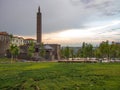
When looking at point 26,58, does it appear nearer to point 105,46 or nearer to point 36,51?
point 36,51

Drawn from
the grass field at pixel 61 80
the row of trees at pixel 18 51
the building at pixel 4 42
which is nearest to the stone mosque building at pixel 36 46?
the building at pixel 4 42

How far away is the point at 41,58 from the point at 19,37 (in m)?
49.4

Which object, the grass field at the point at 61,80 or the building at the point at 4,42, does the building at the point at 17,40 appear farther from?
the grass field at the point at 61,80

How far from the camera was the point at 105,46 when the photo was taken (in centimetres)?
11656

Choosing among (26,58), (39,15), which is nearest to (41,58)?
(26,58)

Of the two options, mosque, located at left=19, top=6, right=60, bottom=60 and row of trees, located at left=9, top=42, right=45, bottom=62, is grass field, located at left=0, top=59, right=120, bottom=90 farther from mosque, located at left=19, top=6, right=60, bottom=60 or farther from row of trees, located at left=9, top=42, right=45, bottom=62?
mosque, located at left=19, top=6, right=60, bottom=60

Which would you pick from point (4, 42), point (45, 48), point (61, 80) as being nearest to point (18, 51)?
point (4, 42)

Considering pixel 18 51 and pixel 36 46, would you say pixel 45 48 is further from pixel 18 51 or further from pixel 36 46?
pixel 18 51

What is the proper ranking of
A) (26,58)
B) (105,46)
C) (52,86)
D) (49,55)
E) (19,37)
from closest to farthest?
(52,86), (105,46), (26,58), (49,55), (19,37)

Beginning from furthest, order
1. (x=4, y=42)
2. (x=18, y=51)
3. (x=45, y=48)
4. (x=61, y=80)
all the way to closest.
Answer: (x=45, y=48) → (x=4, y=42) → (x=18, y=51) → (x=61, y=80)

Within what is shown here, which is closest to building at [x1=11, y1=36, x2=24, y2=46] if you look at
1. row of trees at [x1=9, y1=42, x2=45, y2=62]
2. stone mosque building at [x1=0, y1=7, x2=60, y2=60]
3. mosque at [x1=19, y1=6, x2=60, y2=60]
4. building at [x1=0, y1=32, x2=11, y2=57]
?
stone mosque building at [x1=0, y1=7, x2=60, y2=60]

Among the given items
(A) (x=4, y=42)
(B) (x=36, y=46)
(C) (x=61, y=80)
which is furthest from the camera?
(B) (x=36, y=46)

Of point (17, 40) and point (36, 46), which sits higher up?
point (17, 40)

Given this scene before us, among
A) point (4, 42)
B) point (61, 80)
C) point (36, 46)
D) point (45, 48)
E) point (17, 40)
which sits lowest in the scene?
point (61, 80)
